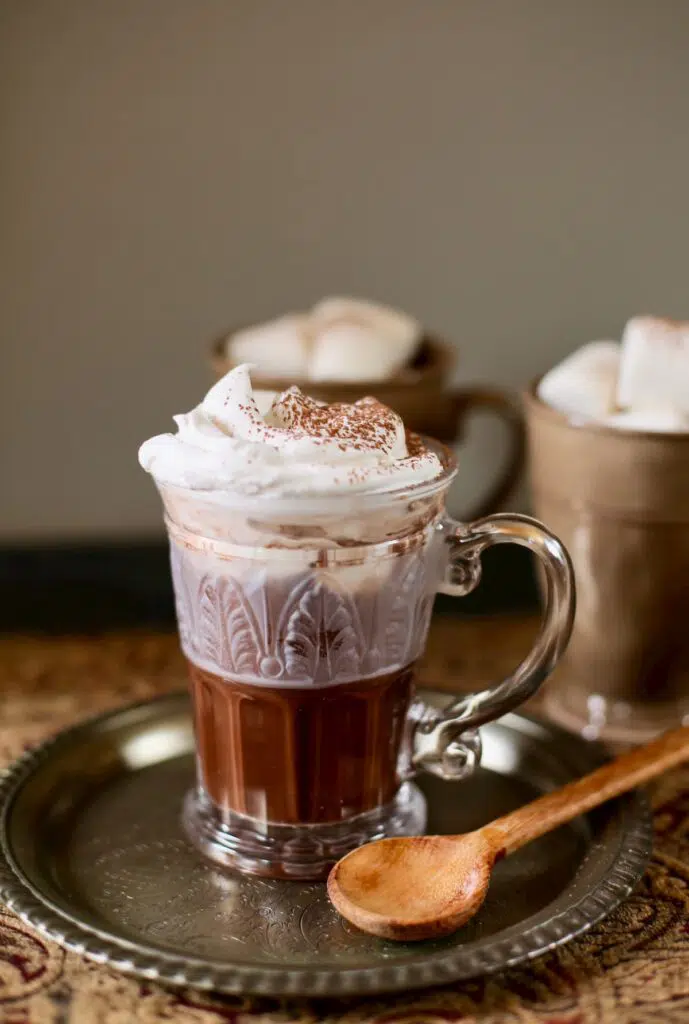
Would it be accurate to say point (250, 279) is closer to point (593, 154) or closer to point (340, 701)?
point (593, 154)

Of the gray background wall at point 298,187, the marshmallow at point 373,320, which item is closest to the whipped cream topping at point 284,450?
the marshmallow at point 373,320

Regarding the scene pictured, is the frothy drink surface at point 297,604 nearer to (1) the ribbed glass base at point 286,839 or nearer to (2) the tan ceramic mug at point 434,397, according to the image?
(1) the ribbed glass base at point 286,839

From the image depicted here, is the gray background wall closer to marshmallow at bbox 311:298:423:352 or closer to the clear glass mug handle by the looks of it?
marshmallow at bbox 311:298:423:352

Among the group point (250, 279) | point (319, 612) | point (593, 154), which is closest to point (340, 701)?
point (319, 612)

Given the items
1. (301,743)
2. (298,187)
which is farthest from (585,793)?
(298,187)

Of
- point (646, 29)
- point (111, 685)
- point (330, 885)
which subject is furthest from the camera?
point (646, 29)

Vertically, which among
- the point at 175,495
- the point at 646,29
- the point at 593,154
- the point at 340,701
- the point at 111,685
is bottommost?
the point at 111,685
